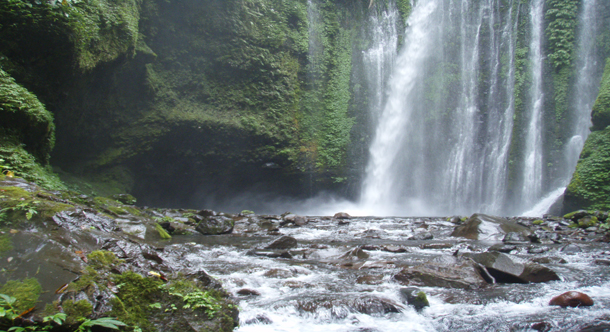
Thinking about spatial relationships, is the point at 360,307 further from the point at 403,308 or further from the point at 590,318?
the point at 590,318

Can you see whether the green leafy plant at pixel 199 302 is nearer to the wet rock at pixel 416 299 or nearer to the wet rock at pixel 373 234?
the wet rock at pixel 416 299

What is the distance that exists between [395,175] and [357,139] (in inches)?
113

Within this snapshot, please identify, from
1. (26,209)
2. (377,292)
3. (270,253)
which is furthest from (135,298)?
(270,253)

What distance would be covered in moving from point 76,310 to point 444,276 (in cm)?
340

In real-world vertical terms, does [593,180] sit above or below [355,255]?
above

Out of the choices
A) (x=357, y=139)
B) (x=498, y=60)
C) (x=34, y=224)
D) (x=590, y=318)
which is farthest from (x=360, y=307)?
(x=498, y=60)

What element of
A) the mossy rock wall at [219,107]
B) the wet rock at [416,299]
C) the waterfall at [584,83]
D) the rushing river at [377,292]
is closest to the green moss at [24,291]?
the rushing river at [377,292]

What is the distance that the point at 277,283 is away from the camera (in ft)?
12.2

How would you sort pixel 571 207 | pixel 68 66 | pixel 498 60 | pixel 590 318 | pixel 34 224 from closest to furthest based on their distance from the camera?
1. pixel 34 224
2. pixel 590 318
3. pixel 68 66
4. pixel 571 207
5. pixel 498 60

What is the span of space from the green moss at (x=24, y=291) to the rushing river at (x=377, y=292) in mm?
1286

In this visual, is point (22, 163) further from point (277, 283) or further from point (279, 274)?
point (277, 283)

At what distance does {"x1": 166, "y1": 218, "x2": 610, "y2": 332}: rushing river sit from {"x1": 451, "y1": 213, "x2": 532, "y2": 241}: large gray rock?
1.14 meters

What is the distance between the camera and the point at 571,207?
11984mm

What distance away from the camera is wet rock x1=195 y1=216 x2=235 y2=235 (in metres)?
7.84
